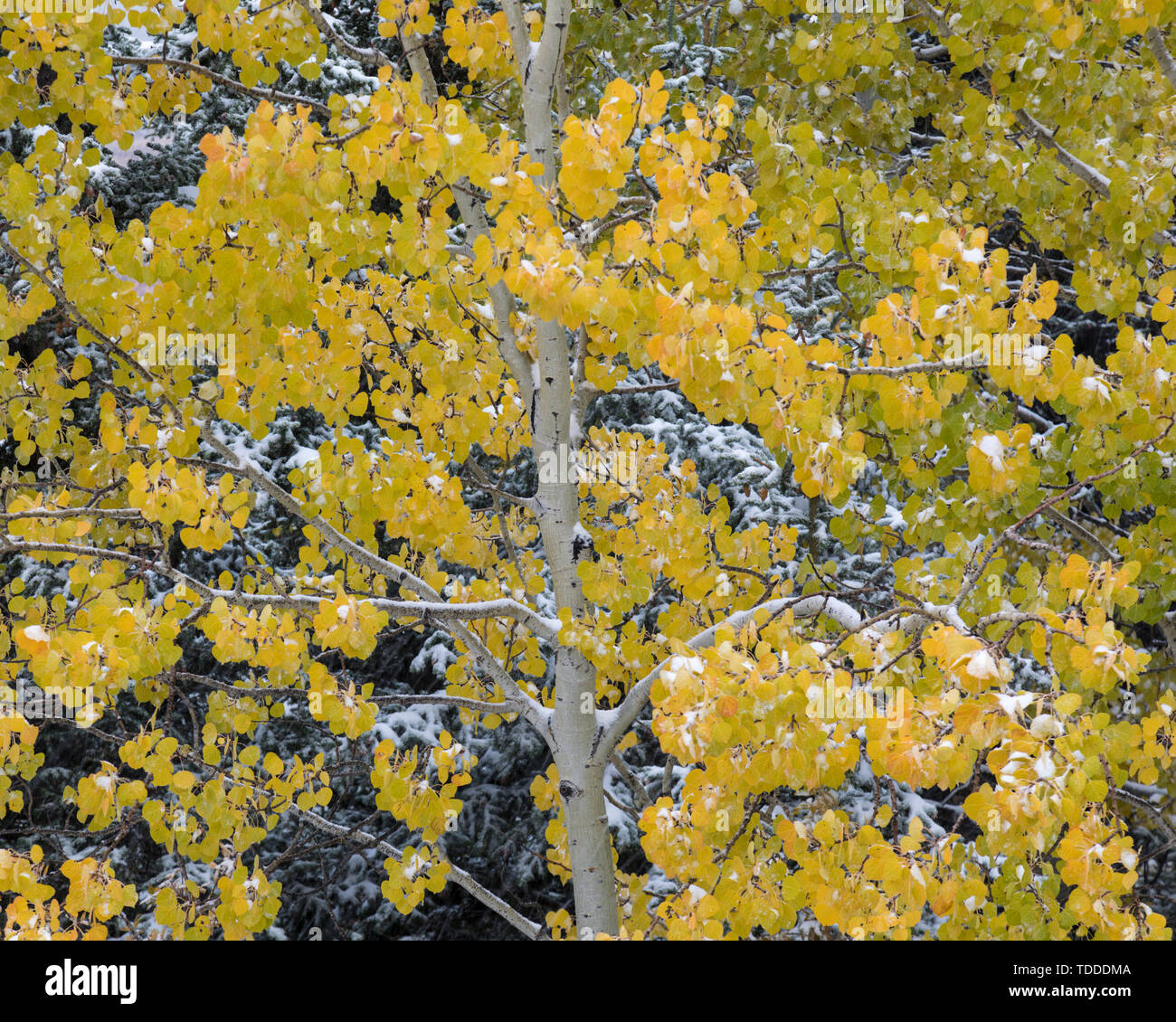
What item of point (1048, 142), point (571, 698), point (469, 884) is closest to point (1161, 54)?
point (1048, 142)

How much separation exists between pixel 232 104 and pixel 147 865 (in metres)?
5.52

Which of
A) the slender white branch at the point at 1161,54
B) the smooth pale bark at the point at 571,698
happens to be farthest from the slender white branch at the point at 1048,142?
the smooth pale bark at the point at 571,698

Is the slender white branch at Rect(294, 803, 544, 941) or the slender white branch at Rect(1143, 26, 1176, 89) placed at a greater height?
the slender white branch at Rect(1143, 26, 1176, 89)

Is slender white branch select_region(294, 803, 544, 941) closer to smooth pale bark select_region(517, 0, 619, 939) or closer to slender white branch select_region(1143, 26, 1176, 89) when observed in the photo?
smooth pale bark select_region(517, 0, 619, 939)

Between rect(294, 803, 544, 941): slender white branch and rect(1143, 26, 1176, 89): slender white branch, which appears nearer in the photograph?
rect(1143, 26, 1176, 89): slender white branch

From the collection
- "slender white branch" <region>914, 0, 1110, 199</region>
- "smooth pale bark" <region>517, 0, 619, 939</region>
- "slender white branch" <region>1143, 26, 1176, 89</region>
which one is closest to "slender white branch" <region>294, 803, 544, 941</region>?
"smooth pale bark" <region>517, 0, 619, 939</region>

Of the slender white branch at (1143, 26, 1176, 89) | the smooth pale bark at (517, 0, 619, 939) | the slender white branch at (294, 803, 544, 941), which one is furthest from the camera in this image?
the slender white branch at (294, 803, 544, 941)

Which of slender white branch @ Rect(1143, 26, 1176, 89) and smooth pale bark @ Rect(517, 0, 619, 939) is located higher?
slender white branch @ Rect(1143, 26, 1176, 89)

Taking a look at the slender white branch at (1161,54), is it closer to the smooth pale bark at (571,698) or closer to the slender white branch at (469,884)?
the smooth pale bark at (571,698)

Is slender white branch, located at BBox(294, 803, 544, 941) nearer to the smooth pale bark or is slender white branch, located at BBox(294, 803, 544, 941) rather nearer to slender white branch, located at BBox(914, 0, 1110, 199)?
the smooth pale bark

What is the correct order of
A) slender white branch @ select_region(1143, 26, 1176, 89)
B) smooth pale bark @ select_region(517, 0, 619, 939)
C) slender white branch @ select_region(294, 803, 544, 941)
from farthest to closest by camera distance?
slender white branch @ select_region(294, 803, 544, 941)
smooth pale bark @ select_region(517, 0, 619, 939)
slender white branch @ select_region(1143, 26, 1176, 89)

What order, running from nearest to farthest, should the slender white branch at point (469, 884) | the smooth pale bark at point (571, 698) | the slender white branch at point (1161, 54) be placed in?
the slender white branch at point (1161, 54) < the smooth pale bark at point (571, 698) < the slender white branch at point (469, 884)

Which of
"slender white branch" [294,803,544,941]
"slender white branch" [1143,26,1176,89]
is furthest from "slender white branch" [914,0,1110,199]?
"slender white branch" [294,803,544,941]

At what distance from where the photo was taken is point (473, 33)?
11.5 feet
